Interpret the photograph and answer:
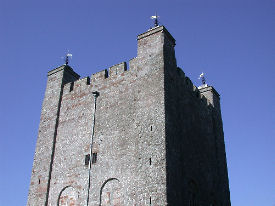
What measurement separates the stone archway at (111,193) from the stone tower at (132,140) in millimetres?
48

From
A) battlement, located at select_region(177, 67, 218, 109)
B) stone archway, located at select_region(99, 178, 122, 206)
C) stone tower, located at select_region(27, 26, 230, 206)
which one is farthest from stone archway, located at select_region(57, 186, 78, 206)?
battlement, located at select_region(177, 67, 218, 109)

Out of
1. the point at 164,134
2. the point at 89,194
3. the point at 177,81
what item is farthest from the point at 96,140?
the point at 177,81

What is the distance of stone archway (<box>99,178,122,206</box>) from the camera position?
18.3 meters

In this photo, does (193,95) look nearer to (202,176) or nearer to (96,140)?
(202,176)

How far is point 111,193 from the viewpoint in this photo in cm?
1861

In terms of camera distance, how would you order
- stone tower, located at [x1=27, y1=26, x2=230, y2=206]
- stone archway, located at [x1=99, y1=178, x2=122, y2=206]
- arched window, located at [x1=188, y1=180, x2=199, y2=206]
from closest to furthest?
1. stone tower, located at [x1=27, y1=26, x2=230, y2=206]
2. stone archway, located at [x1=99, y1=178, x2=122, y2=206]
3. arched window, located at [x1=188, y1=180, x2=199, y2=206]

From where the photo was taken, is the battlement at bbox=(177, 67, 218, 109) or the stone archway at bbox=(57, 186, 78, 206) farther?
the battlement at bbox=(177, 67, 218, 109)

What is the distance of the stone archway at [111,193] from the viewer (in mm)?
18344

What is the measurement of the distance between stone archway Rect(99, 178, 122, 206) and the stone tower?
0.16 feet

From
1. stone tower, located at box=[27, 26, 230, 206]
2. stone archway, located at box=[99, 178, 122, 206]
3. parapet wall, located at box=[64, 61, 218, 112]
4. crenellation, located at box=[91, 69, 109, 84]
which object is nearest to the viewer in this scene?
stone tower, located at box=[27, 26, 230, 206]

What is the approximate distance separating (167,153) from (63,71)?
11.1m

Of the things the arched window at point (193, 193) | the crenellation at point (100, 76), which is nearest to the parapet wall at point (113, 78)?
the crenellation at point (100, 76)

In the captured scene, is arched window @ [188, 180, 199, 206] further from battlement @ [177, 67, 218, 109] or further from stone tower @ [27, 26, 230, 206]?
battlement @ [177, 67, 218, 109]

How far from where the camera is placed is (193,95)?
2395 centimetres
